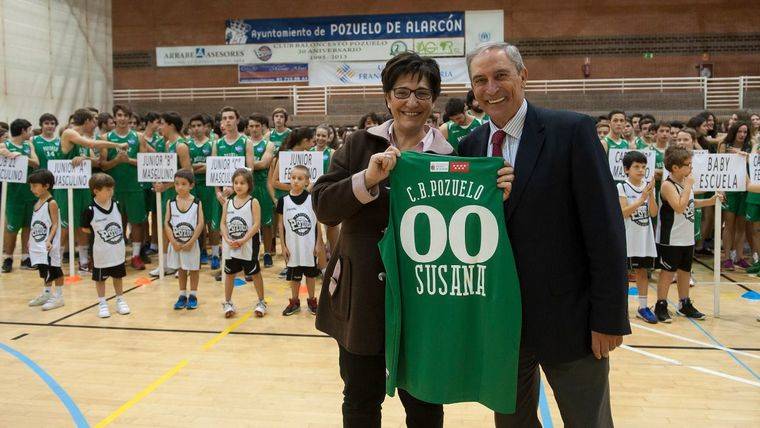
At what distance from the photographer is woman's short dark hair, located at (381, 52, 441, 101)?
2.06 meters

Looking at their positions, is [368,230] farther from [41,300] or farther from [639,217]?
[41,300]

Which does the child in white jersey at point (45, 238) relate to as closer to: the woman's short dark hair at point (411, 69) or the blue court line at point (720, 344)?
the woman's short dark hair at point (411, 69)

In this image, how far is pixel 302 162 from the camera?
6.27 metres

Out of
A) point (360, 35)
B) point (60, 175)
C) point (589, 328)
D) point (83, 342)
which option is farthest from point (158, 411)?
point (360, 35)

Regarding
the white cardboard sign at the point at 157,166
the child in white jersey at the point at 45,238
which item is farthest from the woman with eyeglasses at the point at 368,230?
the white cardboard sign at the point at 157,166

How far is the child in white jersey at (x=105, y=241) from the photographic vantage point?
18.1 ft

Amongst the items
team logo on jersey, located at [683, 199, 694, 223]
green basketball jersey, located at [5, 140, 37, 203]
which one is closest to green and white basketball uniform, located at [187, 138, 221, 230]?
green basketball jersey, located at [5, 140, 37, 203]

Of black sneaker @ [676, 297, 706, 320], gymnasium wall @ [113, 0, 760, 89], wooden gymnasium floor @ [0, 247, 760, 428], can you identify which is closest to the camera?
wooden gymnasium floor @ [0, 247, 760, 428]

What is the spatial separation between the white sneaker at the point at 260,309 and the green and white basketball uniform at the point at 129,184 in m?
3.04

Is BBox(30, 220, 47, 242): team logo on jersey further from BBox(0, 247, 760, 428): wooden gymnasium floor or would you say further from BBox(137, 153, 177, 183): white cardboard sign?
BBox(137, 153, 177, 183): white cardboard sign

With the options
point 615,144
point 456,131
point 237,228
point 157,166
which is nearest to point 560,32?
point 615,144

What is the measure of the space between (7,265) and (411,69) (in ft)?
24.5

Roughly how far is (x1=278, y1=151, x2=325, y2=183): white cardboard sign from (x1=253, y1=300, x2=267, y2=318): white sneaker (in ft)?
4.75

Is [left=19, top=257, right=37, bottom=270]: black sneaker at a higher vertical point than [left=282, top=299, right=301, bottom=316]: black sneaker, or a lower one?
higher
